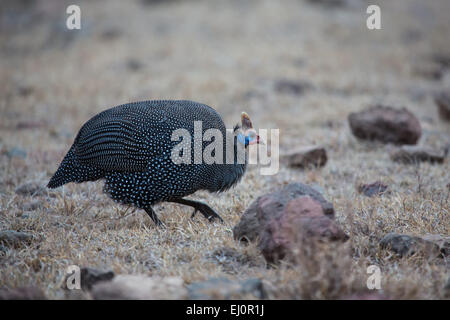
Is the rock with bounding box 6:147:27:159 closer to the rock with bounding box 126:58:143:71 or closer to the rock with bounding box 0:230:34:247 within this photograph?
the rock with bounding box 0:230:34:247

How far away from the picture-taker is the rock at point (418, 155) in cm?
470

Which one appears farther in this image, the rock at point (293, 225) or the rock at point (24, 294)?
the rock at point (293, 225)

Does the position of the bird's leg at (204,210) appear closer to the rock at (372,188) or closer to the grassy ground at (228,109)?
the grassy ground at (228,109)

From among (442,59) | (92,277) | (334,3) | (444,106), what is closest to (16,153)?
(92,277)

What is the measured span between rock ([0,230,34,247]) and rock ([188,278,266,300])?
1.24m

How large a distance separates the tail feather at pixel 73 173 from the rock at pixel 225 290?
1.41 metres

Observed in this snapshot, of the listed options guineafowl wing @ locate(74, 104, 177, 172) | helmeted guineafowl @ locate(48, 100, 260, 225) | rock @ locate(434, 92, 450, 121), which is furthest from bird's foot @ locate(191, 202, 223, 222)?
rock @ locate(434, 92, 450, 121)

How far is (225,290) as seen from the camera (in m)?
2.35

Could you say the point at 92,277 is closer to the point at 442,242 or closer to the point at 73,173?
the point at 73,173

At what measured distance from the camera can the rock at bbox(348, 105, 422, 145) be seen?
16.9ft

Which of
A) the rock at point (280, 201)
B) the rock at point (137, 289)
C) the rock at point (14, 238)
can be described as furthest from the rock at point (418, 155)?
the rock at point (14, 238)

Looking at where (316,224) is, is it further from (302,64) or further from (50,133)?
(302,64)
